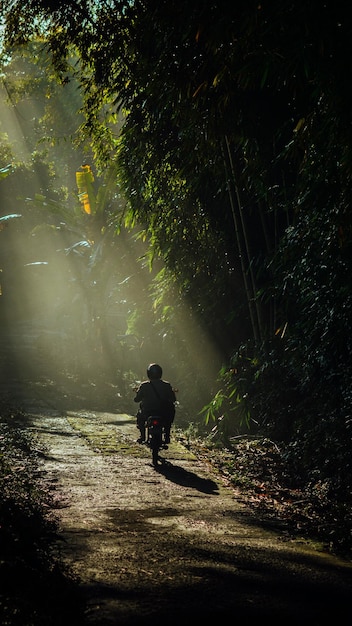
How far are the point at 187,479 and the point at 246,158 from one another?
4.17 m

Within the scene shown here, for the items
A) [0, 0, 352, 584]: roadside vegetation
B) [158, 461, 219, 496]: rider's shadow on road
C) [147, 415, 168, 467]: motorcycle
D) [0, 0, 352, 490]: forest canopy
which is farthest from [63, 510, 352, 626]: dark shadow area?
[147, 415, 168, 467]: motorcycle

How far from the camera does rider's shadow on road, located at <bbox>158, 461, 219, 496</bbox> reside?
26.1ft

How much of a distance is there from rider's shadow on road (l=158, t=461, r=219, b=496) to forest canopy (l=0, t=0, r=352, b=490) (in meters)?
1.09

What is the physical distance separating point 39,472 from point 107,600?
188 inches

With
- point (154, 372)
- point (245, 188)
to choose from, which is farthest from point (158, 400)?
point (245, 188)

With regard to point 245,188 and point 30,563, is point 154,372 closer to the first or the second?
point 245,188

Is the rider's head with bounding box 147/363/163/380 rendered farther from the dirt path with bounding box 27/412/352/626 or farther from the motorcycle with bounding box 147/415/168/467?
the dirt path with bounding box 27/412/352/626

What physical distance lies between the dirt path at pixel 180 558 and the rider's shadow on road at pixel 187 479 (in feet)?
0.09

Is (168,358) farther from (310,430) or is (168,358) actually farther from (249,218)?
(310,430)

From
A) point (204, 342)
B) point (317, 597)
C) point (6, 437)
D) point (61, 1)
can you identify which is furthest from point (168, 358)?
point (317, 597)

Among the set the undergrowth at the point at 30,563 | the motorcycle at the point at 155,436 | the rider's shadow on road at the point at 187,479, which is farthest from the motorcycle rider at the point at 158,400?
the undergrowth at the point at 30,563

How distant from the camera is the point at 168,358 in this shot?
21172 mm

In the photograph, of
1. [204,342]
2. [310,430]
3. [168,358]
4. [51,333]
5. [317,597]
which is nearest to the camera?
[317,597]

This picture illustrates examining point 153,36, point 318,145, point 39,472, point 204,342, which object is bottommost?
point 39,472
